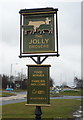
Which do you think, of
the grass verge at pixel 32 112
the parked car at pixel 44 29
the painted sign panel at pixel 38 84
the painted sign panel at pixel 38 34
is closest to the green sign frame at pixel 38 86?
the painted sign panel at pixel 38 84

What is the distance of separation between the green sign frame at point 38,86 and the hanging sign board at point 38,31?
63 centimetres

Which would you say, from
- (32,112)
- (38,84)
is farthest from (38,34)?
(32,112)

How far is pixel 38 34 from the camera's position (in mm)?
8438

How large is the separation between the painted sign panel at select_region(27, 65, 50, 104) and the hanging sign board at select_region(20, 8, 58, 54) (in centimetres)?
62

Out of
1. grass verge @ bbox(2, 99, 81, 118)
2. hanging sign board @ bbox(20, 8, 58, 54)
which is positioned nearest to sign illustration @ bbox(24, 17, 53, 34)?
hanging sign board @ bbox(20, 8, 58, 54)

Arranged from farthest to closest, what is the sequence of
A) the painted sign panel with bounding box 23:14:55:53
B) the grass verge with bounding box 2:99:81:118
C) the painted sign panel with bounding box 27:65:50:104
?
the grass verge with bounding box 2:99:81:118
the painted sign panel with bounding box 23:14:55:53
the painted sign panel with bounding box 27:65:50:104

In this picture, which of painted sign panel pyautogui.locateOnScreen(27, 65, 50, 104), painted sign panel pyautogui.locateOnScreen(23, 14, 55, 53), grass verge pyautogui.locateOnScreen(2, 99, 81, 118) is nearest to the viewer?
painted sign panel pyautogui.locateOnScreen(27, 65, 50, 104)

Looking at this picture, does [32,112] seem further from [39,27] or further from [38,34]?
[39,27]

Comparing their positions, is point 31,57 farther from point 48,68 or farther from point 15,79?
point 15,79

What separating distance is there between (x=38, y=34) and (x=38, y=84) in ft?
5.62

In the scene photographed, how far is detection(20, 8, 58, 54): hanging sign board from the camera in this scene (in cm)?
831

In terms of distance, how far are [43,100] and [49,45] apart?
1837 millimetres

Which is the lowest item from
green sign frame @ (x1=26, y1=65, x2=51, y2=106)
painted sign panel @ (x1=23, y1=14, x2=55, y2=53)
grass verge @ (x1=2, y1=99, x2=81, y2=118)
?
grass verge @ (x1=2, y1=99, x2=81, y2=118)

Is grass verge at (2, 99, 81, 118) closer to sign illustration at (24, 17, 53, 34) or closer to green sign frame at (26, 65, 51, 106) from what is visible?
green sign frame at (26, 65, 51, 106)
